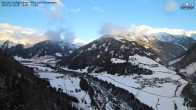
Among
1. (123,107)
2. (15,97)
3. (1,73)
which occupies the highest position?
(1,73)

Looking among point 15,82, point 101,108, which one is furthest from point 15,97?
point 101,108

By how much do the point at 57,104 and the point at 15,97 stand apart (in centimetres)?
2874

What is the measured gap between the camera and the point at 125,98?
194125 mm

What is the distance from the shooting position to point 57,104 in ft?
498

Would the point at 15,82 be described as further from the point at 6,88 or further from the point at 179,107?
the point at 179,107

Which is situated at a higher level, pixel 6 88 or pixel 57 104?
pixel 6 88

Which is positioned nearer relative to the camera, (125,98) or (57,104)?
(57,104)

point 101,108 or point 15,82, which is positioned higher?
point 15,82

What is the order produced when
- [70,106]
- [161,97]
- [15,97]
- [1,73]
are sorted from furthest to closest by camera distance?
[161,97] < [70,106] < [1,73] < [15,97]

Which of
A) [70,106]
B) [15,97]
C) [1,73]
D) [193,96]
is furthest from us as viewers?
[193,96]

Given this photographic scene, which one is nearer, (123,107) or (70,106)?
(70,106)

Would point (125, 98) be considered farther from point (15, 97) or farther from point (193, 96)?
point (15, 97)

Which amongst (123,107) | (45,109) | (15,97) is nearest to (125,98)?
(123,107)

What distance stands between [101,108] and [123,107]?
16.2 meters
